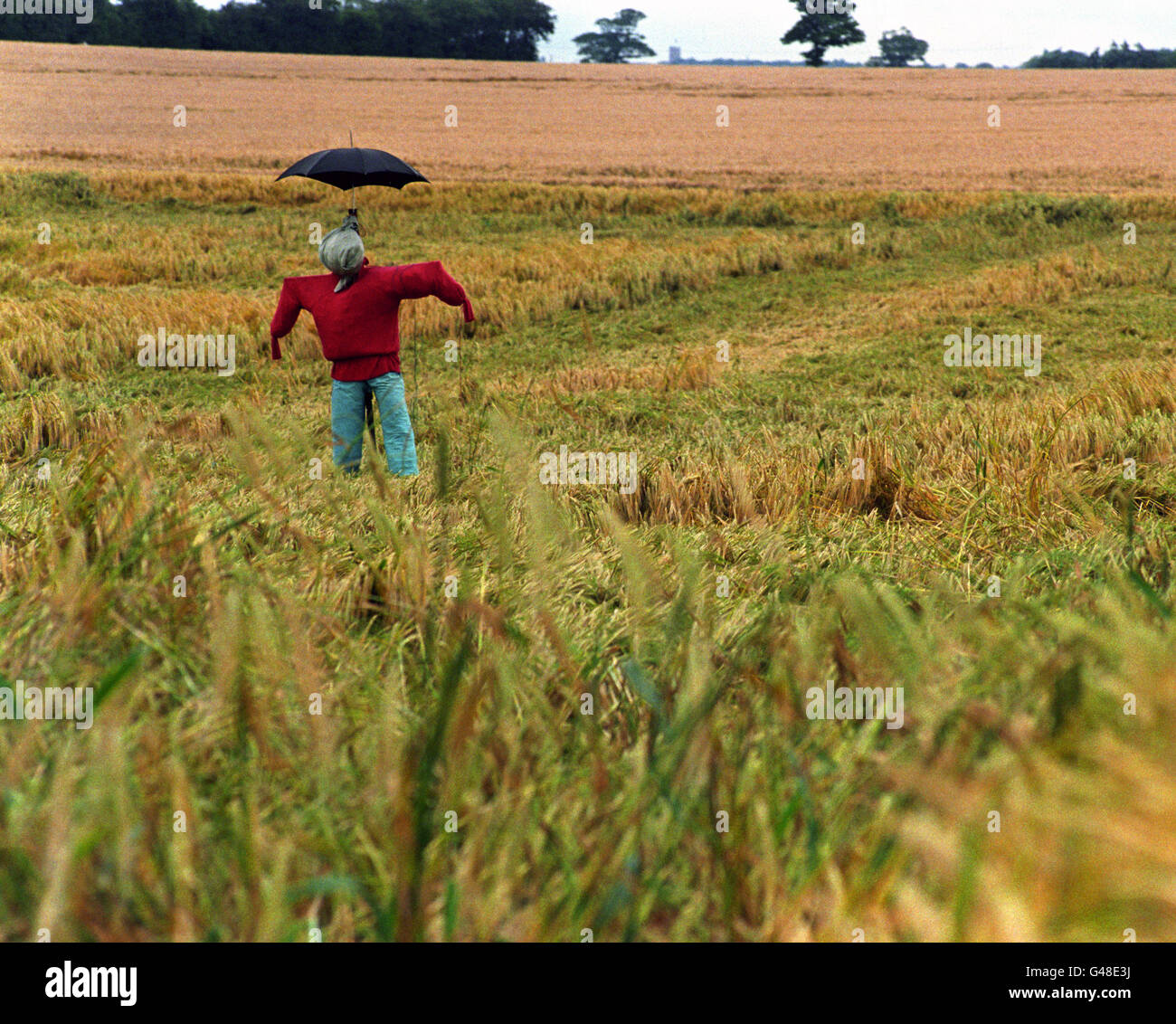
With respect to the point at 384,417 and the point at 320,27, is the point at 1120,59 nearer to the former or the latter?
the point at 320,27

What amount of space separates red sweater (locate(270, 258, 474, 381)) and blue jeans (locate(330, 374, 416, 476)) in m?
0.10

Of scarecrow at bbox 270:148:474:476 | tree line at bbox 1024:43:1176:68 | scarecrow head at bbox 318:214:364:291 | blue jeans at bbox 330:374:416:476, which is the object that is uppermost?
tree line at bbox 1024:43:1176:68

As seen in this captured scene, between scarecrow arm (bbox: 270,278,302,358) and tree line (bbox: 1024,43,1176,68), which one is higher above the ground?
tree line (bbox: 1024,43,1176,68)

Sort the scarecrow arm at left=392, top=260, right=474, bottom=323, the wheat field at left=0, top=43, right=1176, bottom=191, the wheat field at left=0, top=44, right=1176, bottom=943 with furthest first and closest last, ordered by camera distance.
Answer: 1. the wheat field at left=0, top=43, right=1176, bottom=191
2. the scarecrow arm at left=392, top=260, right=474, bottom=323
3. the wheat field at left=0, top=44, right=1176, bottom=943

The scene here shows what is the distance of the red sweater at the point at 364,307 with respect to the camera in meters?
5.73

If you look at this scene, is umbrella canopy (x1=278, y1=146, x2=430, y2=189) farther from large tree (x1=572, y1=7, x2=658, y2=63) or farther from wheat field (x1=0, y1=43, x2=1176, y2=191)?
large tree (x1=572, y1=7, x2=658, y2=63)

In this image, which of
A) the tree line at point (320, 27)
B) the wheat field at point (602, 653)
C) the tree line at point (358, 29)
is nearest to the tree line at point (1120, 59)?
the tree line at point (358, 29)

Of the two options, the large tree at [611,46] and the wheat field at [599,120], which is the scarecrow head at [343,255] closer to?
the wheat field at [599,120]

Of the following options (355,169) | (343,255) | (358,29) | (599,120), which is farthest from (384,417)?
(358,29)

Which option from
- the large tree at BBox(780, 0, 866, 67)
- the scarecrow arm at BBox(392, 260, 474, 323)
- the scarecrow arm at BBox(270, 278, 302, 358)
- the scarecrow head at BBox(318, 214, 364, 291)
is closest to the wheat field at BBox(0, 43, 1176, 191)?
the large tree at BBox(780, 0, 866, 67)

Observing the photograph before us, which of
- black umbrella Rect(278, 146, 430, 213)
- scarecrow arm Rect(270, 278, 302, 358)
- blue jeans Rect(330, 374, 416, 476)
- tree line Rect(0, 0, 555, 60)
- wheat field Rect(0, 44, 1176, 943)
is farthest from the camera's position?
tree line Rect(0, 0, 555, 60)

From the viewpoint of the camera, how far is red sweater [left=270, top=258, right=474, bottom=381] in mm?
5730
